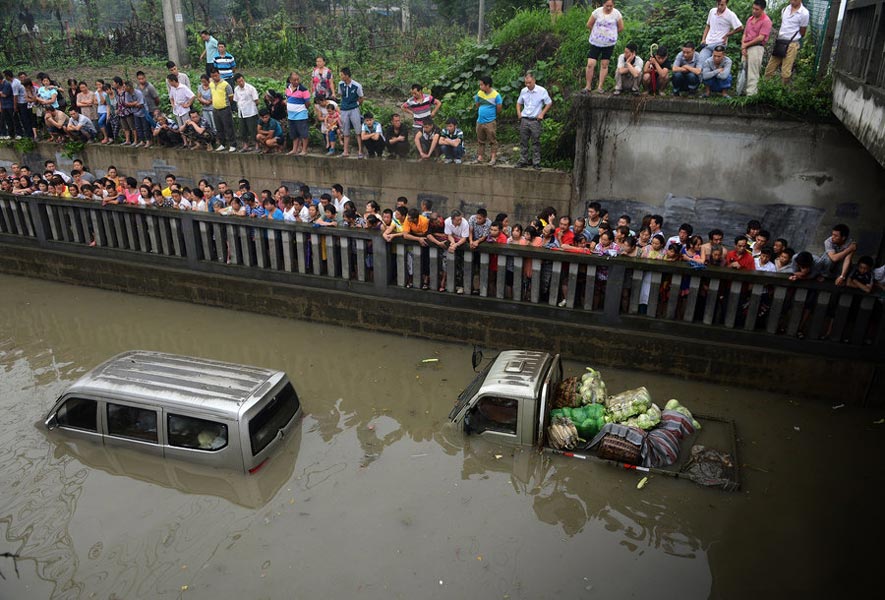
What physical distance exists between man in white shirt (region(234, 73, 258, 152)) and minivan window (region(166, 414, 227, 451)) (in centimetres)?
875

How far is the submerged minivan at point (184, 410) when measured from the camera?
718cm

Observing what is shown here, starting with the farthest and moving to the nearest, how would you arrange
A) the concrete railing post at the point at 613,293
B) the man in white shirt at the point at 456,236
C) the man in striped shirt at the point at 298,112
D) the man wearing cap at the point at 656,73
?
the man in striped shirt at the point at 298,112, the man wearing cap at the point at 656,73, the man in white shirt at the point at 456,236, the concrete railing post at the point at 613,293

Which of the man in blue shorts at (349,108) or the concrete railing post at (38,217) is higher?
the man in blue shorts at (349,108)

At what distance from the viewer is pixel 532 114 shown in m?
12.0

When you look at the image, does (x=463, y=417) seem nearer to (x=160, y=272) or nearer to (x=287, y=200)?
(x=287, y=200)

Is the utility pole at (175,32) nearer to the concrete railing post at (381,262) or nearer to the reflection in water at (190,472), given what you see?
the concrete railing post at (381,262)

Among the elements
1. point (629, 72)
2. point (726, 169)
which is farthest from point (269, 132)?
point (726, 169)

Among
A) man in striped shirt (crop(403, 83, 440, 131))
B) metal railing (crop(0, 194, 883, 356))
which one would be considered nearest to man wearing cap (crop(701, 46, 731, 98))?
metal railing (crop(0, 194, 883, 356))

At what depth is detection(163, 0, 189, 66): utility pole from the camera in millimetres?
19219

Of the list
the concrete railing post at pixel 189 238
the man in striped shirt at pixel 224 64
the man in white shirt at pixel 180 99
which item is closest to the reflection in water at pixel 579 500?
the concrete railing post at pixel 189 238

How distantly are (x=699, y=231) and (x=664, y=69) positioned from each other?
8.93ft

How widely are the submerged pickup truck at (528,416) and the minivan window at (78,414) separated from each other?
4210 millimetres

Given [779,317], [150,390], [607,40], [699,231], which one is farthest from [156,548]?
[607,40]

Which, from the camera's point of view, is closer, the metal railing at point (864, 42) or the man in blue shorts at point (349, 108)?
the metal railing at point (864, 42)
